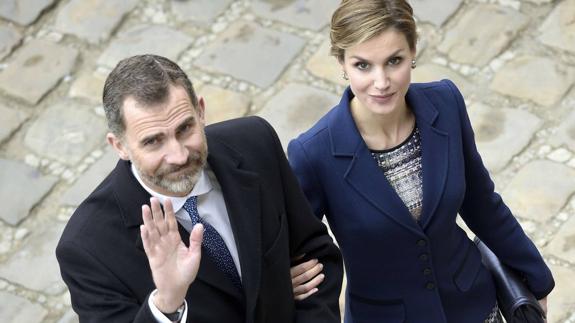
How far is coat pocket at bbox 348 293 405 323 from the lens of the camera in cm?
360

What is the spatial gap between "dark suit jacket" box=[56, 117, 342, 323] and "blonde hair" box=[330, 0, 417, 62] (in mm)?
382

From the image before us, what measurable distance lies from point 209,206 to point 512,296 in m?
1.21

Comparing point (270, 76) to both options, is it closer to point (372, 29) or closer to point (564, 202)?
point (564, 202)

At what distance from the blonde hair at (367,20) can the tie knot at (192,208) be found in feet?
2.29

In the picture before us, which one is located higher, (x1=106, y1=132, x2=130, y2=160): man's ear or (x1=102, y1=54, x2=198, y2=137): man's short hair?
(x1=102, y1=54, x2=198, y2=137): man's short hair

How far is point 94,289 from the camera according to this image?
290cm

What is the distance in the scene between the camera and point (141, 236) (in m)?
2.83

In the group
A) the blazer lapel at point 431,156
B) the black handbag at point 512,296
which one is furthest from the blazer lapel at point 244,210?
the black handbag at point 512,296

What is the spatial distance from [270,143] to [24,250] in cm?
281

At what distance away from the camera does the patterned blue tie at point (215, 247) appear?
303 centimetres

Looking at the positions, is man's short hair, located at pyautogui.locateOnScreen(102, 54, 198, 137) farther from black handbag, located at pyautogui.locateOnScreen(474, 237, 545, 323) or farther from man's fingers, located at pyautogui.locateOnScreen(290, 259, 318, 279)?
black handbag, located at pyautogui.locateOnScreen(474, 237, 545, 323)

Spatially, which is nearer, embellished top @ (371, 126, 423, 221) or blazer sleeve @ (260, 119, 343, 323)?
blazer sleeve @ (260, 119, 343, 323)

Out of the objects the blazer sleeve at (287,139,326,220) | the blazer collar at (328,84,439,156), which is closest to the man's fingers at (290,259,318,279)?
the blazer sleeve at (287,139,326,220)

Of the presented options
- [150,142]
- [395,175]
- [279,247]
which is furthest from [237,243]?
[395,175]
